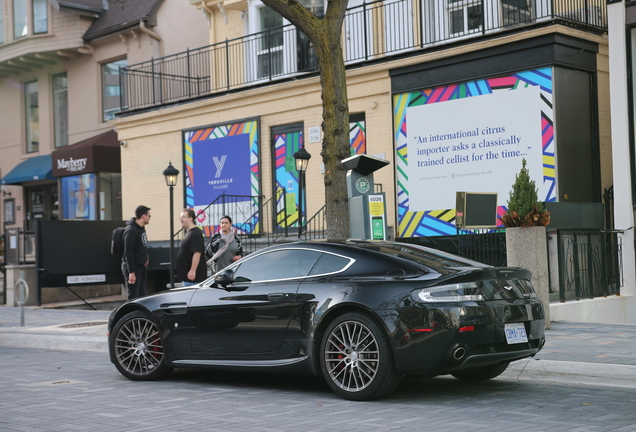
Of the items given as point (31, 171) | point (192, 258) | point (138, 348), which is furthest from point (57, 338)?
point (31, 171)

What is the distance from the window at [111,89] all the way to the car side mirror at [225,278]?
763 inches

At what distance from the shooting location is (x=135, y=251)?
13.7 metres

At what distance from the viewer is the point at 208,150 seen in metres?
21.3

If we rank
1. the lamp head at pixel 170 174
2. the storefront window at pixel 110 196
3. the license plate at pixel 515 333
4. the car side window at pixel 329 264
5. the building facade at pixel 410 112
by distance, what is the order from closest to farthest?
the license plate at pixel 515 333
the car side window at pixel 329 264
the building facade at pixel 410 112
the lamp head at pixel 170 174
the storefront window at pixel 110 196

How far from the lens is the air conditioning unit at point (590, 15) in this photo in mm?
16609

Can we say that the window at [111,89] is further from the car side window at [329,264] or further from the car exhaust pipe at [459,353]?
the car exhaust pipe at [459,353]

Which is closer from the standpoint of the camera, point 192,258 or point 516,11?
point 192,258

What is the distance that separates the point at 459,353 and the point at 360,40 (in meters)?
13.7

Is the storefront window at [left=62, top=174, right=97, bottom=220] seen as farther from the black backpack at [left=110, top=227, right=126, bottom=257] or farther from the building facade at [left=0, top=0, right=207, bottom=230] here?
the black backpack at [left=110, top=227, right=126, bottom=257]

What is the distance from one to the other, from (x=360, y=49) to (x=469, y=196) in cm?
701

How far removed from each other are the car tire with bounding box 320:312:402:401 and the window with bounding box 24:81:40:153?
24.2 meters

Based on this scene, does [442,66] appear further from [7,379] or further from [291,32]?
[7,379]

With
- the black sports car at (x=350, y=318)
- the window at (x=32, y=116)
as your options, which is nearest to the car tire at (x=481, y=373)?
the black sports car at (x=350, y=318)

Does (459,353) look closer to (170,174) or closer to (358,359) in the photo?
(358,359)
